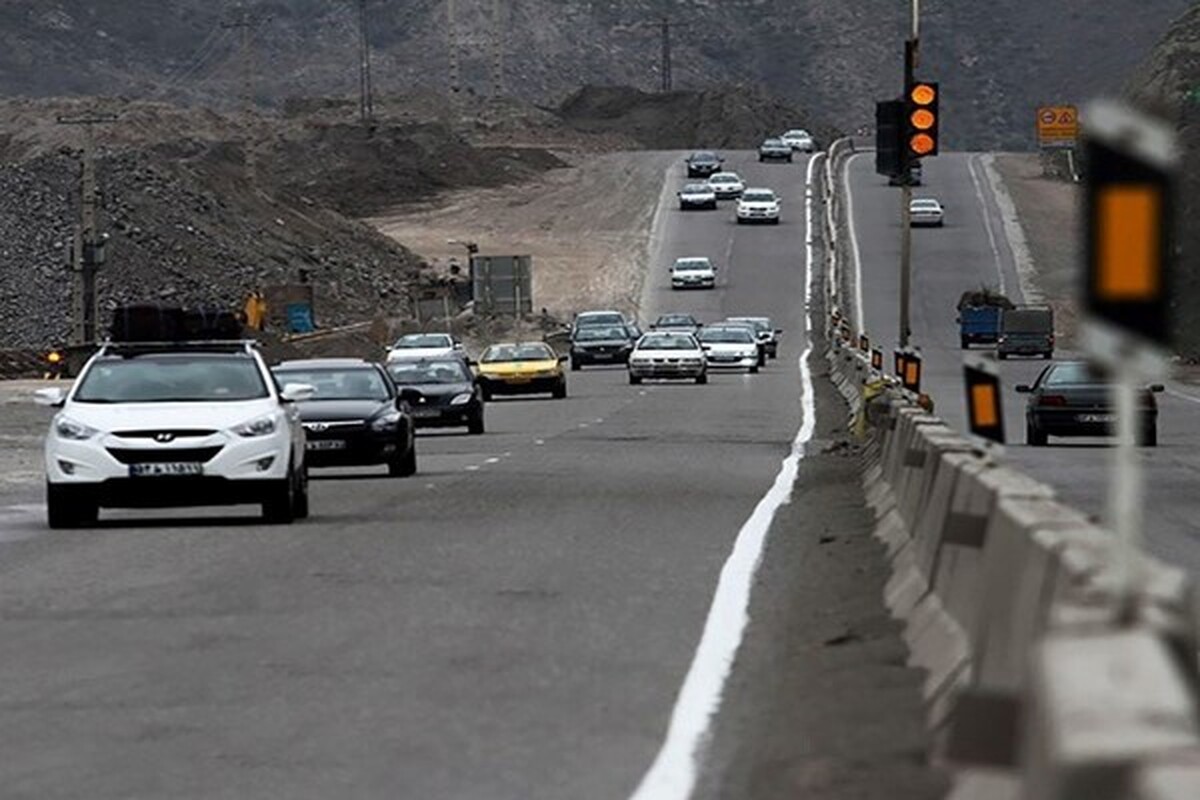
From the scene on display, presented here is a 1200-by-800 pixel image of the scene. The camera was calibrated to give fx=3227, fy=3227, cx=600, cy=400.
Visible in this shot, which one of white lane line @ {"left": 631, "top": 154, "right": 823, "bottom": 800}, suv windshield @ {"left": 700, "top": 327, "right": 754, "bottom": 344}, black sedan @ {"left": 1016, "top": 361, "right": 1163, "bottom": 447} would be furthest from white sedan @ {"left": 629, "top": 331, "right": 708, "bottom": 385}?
white lane line @ {"left": 631, "top": 154, "right": 823, "bottom": 800}

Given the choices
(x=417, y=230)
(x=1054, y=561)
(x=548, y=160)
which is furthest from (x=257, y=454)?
(x=548, y=160)

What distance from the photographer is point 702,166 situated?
521ft

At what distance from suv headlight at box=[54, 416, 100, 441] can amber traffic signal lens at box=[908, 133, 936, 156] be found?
1058 centimetres

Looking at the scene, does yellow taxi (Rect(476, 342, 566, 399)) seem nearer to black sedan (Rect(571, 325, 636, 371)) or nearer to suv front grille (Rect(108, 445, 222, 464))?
black sedan (Rect(571, 325, 636, 371))

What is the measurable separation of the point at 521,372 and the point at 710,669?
166 feet

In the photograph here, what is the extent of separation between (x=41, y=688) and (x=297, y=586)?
516 centimetres

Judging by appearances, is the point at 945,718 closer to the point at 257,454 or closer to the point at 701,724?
the point at 701,724

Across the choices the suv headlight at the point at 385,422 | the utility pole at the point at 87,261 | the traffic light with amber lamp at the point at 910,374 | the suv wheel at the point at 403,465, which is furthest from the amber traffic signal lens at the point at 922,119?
the utility pole at the point at 87,261

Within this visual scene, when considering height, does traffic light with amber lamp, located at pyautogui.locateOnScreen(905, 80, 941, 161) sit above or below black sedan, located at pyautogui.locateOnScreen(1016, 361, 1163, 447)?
above

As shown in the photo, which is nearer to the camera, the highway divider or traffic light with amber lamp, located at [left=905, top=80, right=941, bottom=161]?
the highway divider

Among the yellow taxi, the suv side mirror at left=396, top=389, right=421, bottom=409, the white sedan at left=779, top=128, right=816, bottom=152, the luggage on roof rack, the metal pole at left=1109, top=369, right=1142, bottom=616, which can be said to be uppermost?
the white sedan at left=779, top=128, right=816, bottom=152

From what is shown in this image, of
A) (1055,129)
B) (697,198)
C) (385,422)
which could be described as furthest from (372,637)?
(1055,129)

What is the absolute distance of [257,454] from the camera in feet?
81.6

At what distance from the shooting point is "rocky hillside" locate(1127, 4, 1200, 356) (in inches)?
3823
